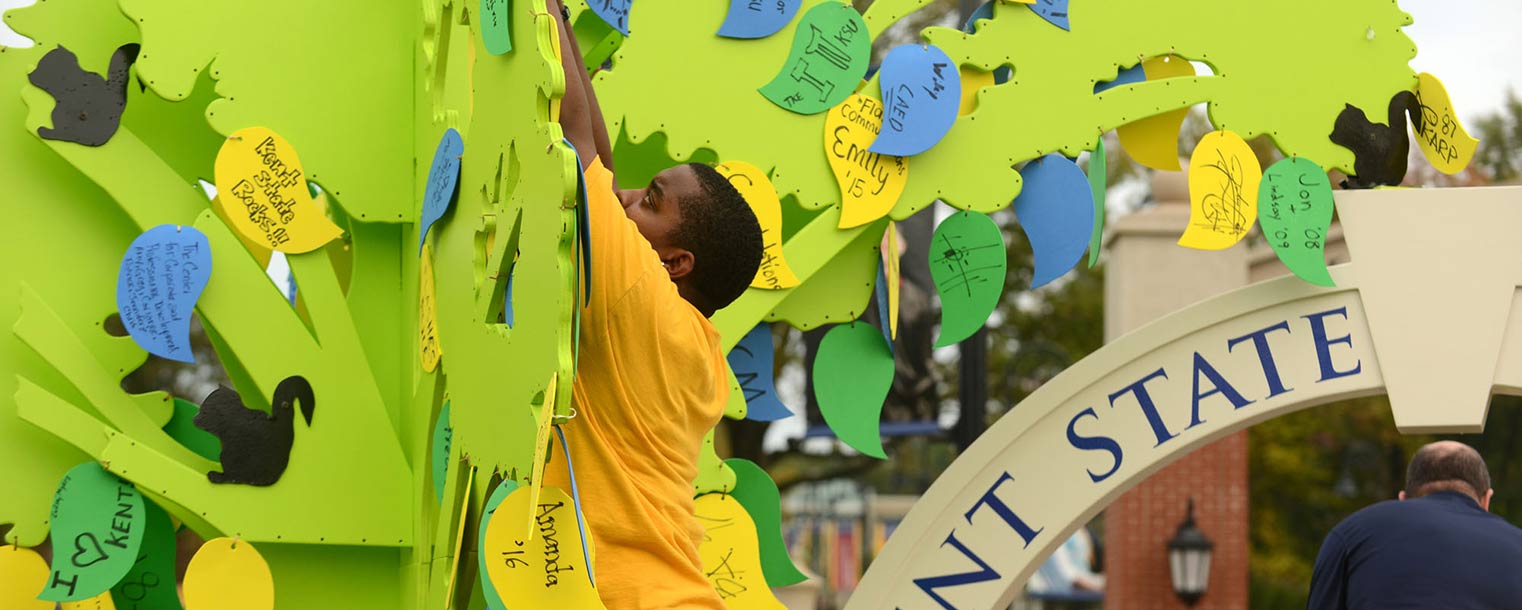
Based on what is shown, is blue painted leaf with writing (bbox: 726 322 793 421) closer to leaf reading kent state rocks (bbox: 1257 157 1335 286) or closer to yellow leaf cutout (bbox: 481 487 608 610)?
leaf reading kent state rocks (bbox: 1257 157 1335 286)

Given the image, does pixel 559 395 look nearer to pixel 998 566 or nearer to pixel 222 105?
pixel 222 105

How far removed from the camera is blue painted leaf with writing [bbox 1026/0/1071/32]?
4758 mm

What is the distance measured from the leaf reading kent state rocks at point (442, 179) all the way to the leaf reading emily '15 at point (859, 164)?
1085 millimetres

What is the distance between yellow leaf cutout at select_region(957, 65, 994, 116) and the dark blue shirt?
5.31 ft

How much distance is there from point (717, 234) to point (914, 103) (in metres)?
1.50

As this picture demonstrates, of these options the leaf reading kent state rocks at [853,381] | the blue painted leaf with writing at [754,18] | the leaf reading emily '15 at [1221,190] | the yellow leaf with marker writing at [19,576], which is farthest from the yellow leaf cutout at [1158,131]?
the yellow leaf with marker writing at [19,576]

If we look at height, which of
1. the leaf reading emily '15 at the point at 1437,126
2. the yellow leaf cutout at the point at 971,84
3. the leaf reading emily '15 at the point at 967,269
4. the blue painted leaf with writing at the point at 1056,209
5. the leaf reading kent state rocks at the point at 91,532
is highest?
the yellow leaf cutout at the point at 971,84

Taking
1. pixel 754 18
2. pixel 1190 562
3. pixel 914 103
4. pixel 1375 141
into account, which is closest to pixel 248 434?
pixel 754 18

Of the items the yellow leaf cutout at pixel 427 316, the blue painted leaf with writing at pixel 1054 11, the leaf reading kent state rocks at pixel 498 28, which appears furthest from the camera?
the blue painted leaf with writing at pixel 1054 11

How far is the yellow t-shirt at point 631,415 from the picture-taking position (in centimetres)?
298

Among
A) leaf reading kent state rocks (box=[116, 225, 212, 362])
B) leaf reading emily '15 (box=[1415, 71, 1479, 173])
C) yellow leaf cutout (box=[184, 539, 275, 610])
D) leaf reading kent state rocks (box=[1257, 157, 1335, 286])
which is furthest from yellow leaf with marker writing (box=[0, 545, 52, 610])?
leaf reading emily '15 (box=[1415, 71, 1479, 173])

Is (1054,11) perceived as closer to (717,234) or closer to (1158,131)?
(1158,131)

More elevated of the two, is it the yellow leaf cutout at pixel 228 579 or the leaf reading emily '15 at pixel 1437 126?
the leaf reading emily '15 at pixel 1437 126

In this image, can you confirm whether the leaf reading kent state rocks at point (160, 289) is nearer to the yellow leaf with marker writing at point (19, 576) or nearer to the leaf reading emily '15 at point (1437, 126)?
the yellow leaf with marker writing at point (19, 576)
